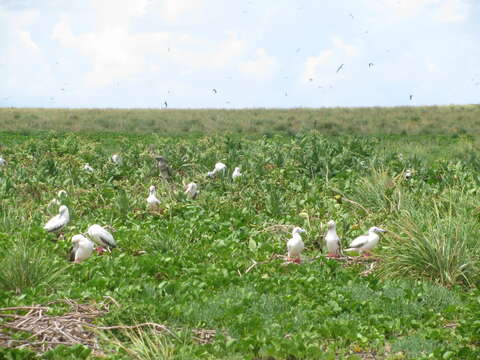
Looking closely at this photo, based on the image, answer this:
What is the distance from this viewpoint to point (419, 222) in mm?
9188

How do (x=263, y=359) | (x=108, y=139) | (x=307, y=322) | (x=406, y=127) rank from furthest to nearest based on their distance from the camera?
(x=406, y=127)
(x=108, y=139)
(x=307, y=322)
(x=263, y=359)

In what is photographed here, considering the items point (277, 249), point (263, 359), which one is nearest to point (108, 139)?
point (277, 249)

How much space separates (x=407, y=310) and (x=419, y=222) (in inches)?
89.8

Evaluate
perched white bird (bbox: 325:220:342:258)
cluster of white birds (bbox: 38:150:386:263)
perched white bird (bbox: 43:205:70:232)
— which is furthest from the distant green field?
perched white bird (bbox: 325:220:342:258)

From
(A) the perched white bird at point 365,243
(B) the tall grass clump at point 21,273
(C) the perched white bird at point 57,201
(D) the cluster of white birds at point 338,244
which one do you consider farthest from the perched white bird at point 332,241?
(C) the perched white bird at point 57,201

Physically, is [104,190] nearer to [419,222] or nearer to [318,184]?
[318,184]

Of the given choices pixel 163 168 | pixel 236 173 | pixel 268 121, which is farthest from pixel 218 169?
pixel 268 121

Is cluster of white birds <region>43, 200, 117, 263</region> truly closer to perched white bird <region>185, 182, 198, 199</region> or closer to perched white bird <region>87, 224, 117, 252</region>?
perched white bird <region>87, 224, 117, 252</region>

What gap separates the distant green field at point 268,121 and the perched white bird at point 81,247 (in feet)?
74.3

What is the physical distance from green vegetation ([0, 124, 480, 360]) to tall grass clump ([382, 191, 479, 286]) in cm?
2

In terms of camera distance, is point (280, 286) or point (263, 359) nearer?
point (263, 359)

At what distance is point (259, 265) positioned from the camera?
880 cm

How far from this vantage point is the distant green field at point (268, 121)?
110 feet

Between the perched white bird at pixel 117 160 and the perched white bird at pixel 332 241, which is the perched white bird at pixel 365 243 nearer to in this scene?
the perched white bird at pixel 332 241
